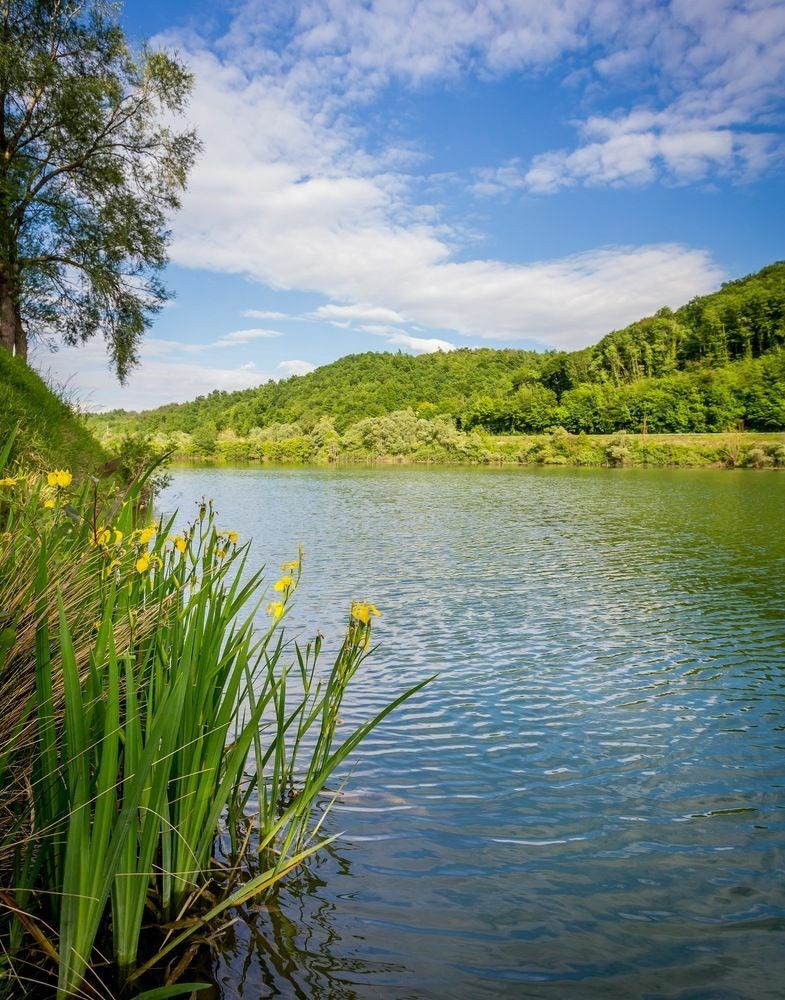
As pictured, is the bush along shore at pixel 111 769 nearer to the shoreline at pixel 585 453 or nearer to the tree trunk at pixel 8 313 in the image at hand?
the tree trunk at pixel 8 313

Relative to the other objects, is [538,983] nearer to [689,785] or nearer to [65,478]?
[689,785]

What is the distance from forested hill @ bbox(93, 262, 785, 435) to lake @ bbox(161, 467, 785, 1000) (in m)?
78.4

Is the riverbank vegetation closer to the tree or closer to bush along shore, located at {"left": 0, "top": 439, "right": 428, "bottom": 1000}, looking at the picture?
the tree

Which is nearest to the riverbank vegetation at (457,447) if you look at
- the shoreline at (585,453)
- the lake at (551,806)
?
the shoreline at (585,453)

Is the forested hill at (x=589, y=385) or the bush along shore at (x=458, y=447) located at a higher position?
the forested hill at (x=589, y=385)

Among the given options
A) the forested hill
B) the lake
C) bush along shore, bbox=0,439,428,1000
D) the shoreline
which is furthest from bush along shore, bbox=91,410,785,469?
bush along shore, bbox=0,439,428,1000

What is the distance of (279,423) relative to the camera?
11625 centimetres

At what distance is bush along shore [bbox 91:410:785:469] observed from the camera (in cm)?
6388

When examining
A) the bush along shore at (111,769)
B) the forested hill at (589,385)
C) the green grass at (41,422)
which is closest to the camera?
the bush along shore at (111,769)

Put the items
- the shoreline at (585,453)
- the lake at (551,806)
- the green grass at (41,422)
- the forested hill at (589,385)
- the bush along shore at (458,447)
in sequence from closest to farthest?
the lake at (551,806)
the green grass at (41,422)
the shoreline at (585,453)
the bush along shore at (458,447)
the forested hill at (589,385)

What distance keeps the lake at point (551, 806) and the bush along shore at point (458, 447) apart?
3978 centimetres

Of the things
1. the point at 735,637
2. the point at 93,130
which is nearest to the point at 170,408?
the point at 93,130

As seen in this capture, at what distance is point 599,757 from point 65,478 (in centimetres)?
436

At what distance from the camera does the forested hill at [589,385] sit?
88812 millimetres
